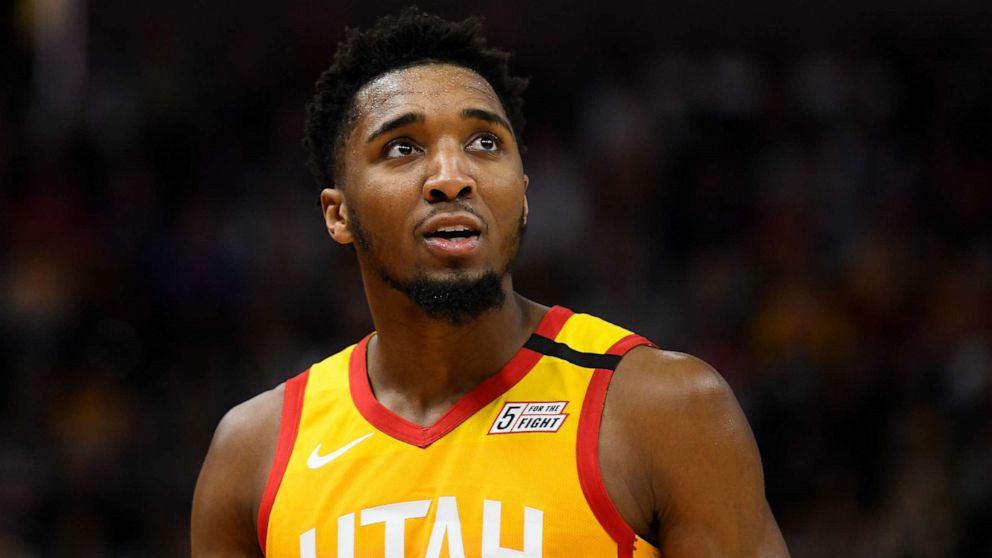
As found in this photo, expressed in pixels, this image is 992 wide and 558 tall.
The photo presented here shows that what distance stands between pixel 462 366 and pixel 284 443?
49 centimetres

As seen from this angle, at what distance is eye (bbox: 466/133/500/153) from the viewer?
311cm

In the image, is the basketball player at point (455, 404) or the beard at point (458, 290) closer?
the basketball player at point (455, 404)

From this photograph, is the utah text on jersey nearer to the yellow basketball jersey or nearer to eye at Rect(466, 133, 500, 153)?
the yellow basketball jersey

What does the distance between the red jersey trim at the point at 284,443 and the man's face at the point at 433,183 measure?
1.34 feet

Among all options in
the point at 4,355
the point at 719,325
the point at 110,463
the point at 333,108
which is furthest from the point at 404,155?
the point at 4,355

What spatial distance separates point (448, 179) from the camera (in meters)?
2.97

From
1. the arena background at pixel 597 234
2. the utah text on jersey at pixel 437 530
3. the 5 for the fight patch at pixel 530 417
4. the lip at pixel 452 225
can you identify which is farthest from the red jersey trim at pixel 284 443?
the arena background at pixel 597 234

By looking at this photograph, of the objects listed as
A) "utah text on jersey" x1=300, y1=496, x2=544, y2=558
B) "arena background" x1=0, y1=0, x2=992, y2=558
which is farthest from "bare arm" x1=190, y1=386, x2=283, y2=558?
"arena background" x1=0, y1=0, x2=992, y2=558

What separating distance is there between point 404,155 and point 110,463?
546cm

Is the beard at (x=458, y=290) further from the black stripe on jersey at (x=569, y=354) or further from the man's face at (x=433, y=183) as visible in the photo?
the black stripe on jersey at (x=569, y=354)

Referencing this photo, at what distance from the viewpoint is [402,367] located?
329 centimetres

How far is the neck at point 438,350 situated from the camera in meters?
3.18

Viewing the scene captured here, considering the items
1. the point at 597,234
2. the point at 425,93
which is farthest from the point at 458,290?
the point at 597,234

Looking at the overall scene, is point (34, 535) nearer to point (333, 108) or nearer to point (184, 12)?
Result: point (184, 12)
